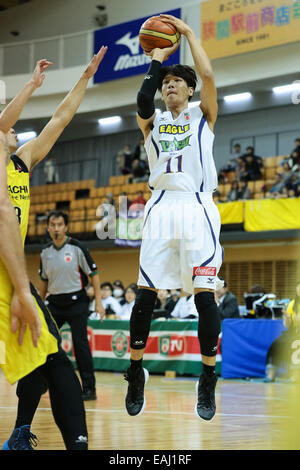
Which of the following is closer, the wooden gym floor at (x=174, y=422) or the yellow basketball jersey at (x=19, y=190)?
the yellow basketball jersey at (x=19, y=190)

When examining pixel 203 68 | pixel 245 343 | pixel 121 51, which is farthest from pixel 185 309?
pixel 121 51

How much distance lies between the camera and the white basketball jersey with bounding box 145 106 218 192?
4.98m

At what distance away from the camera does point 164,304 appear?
15.2m

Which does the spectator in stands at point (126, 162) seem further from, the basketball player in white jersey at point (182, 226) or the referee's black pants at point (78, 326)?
the basketball player in white jersey at point (182, 226)

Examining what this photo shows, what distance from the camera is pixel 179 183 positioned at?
196 inches

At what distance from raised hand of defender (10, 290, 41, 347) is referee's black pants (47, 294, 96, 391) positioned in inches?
228

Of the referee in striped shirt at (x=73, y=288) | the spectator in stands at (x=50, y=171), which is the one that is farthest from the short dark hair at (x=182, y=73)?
the spectator in stands at (x=50, y=171)

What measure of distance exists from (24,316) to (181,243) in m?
1.97

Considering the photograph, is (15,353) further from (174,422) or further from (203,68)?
(174,422)

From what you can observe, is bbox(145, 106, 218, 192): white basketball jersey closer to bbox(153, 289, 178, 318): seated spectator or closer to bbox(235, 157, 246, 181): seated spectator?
bbox(153, 289, 178, 318): seated spectator

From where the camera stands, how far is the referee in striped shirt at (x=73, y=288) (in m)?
8.98

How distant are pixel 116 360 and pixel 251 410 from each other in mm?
6372

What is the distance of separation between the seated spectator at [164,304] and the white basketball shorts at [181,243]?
8765 millimetres

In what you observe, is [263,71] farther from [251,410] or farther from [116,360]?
[251,410]
